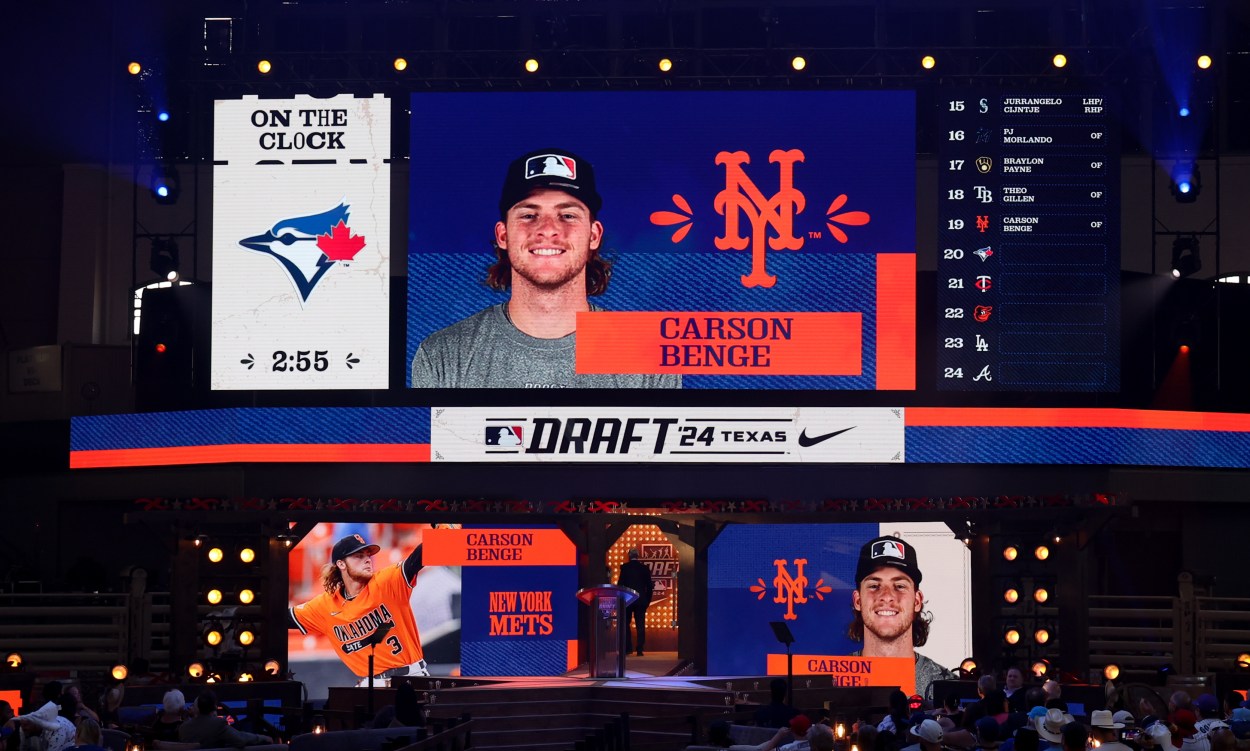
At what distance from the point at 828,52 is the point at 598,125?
299 cm

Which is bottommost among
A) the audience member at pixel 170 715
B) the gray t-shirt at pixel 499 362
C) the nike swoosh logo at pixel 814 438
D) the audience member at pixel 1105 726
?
the audience member at pixel 170 715

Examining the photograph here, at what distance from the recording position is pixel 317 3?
26.4 meters

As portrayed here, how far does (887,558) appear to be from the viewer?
22.2 meters

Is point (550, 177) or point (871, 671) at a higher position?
point (550, 177)

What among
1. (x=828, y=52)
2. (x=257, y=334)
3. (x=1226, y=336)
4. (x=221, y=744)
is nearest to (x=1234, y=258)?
(x=1226, y=336)

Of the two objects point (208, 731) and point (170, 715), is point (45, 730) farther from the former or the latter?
point (170, 715)

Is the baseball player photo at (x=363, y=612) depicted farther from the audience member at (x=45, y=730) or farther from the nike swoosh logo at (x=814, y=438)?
the audience member at (x=45, y=730)

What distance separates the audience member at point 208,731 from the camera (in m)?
13.4

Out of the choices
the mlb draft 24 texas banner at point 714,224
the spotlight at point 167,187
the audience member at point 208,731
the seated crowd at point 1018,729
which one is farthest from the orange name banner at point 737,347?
the audience member at point 208,731

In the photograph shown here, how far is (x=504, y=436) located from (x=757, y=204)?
167 inches

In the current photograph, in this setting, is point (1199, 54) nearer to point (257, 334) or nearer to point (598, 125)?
point (598, 125)

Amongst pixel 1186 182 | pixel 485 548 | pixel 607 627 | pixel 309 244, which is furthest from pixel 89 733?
pixel 1186 182

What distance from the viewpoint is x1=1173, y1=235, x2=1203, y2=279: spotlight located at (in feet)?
77.4

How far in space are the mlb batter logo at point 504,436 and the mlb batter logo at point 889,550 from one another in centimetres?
455
